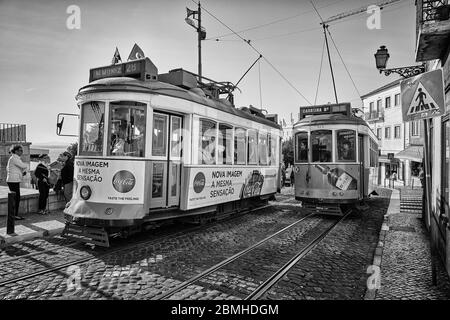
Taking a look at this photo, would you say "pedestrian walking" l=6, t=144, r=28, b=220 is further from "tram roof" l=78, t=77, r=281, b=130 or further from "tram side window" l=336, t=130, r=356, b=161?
"tram side window" l=336, t=130, r=356, b=161

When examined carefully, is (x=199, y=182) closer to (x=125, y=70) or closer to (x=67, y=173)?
(x=125, y=70)

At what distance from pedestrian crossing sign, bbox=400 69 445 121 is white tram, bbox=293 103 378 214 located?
5.36 meters

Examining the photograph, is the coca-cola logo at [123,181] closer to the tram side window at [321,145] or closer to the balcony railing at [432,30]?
the balcony railing at [432,30]

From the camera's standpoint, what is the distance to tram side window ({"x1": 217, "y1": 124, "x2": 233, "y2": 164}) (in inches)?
337

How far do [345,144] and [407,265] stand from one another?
520 centimetres

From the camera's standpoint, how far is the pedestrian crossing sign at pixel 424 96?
14.4ft

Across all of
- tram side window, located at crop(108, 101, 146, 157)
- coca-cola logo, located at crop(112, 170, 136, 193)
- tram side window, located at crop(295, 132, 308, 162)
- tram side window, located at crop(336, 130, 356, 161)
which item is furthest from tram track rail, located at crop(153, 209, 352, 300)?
tram side window, located at crop(295, 132, 308, 162)

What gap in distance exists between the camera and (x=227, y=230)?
830cm

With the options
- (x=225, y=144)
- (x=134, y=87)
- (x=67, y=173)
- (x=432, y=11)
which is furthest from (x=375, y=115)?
(x=134, y=87)

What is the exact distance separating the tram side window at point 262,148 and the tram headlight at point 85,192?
19.6 feet

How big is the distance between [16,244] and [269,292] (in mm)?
4968

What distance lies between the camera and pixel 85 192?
6277 millimetres

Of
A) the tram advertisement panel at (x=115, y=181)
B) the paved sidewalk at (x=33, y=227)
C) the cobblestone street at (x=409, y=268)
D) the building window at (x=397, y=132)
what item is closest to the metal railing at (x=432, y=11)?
the cobblestone street at (x=409, y=268)
